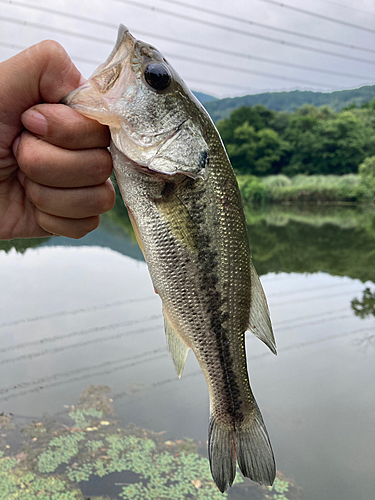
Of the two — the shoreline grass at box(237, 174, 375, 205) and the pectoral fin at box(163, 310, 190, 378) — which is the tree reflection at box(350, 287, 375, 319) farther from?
the shoreline grass at box(237, 174, 375, 205)

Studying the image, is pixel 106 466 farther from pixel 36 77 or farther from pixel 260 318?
pixel 36 77

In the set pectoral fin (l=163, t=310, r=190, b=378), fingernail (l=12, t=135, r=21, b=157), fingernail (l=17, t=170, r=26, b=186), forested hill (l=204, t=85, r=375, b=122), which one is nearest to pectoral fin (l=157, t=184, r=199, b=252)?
pectoral fin (l=163, t=310, r=190, b=378)

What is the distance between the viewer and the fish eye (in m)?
1.35

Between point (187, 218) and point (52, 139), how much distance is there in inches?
22.6

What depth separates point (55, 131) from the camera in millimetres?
1388

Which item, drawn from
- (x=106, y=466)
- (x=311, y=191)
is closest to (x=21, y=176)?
(x=106, y=466)

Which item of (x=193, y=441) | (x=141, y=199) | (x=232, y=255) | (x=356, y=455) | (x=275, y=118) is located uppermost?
(x=141, y=199)

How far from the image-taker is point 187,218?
143cm

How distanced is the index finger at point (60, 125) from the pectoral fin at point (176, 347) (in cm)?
79

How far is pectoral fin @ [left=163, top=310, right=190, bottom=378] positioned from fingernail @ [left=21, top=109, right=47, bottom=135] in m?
0.87

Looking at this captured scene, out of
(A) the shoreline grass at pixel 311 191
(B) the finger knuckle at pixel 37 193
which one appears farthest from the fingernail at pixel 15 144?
(A) the shoreline grass at pixel 311 191

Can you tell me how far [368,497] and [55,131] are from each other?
465cm

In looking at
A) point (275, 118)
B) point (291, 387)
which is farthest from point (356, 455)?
point (275, 118)

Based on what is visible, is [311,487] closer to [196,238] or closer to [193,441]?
[193,441]
